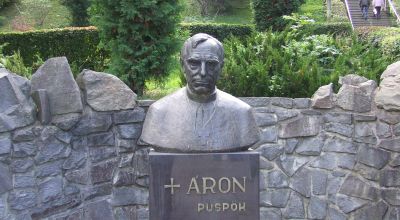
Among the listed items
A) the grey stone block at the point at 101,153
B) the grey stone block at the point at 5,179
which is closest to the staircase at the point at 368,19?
the grey stone block at the point at 101,153

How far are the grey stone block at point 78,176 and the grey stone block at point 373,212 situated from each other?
8.97 ft

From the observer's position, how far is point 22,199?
3.88 metres

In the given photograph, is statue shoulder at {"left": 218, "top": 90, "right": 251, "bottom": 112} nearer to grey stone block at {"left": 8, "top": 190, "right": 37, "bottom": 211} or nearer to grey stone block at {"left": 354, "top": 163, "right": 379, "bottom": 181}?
grey stone block at {"left": 8, "top": 190, "right": 37, "bottom": 211}

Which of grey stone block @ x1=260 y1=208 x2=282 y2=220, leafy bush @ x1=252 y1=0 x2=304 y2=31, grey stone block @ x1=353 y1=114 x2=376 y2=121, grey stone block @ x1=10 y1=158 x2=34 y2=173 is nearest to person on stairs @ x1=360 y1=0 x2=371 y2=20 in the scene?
leafy bush @ x1=252 y1=0 x2=304 y2=31

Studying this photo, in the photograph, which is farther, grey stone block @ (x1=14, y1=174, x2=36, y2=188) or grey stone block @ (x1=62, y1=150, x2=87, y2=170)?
grey stone block @ (x1=62, y1=150, x2=87, y2=170)

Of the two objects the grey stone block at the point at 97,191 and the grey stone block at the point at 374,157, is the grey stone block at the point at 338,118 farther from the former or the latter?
the grey stone block at the point at 97,191

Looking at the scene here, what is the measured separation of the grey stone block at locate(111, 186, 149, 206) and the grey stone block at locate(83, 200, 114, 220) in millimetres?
85

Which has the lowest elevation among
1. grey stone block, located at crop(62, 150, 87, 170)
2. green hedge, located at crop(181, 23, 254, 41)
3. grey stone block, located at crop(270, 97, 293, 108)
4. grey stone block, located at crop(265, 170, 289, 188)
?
grey stone block, located at crop(265, 170, 289, 188)

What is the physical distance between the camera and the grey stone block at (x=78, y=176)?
168 inches

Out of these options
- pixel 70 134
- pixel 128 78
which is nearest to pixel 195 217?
pixel 70 134

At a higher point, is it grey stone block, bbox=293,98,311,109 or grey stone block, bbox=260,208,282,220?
grey stone block, bbox=293,98,311,109

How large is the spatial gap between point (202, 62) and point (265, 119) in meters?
2.21

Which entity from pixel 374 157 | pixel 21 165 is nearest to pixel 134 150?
pixel 21 165

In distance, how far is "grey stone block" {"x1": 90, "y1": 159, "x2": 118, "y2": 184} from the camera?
4.46m
